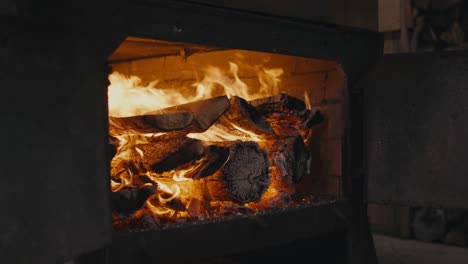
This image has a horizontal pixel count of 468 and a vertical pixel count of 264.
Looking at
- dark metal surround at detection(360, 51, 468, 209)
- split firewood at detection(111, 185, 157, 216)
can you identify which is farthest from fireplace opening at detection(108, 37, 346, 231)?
dark metal surround at detection(360, 51, 468, 209)

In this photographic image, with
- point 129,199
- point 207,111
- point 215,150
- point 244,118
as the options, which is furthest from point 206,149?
point 129,199

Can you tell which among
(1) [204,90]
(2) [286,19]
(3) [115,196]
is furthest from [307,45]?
(3) [115,196]

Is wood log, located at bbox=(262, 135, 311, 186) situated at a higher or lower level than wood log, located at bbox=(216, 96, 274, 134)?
lower

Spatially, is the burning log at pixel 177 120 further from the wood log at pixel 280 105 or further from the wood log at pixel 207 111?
the wood log at pixel 280 105

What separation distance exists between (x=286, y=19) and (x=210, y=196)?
680 millimetres

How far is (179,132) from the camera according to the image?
6.21 feet

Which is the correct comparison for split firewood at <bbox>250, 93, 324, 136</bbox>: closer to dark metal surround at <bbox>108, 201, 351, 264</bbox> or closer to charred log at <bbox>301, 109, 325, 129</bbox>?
charred log at <bbox>301, 109, 325, 129</bbox>


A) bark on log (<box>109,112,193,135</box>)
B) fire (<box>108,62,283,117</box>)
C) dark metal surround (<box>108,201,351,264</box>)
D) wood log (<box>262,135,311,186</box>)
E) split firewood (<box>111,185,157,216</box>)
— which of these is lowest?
dark metal surround (<box>108,201,351,264</box>)

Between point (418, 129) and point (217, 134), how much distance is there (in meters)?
0.77

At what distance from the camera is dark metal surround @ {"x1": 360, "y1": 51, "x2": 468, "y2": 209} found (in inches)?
80.7

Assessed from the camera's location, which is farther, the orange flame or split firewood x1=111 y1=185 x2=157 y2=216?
the orange flame

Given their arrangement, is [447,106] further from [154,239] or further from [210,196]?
[154,239]

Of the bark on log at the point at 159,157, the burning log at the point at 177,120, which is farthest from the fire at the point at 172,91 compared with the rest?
the bark on log at the point at 159,157

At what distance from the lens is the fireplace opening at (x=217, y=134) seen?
1.77 meters
